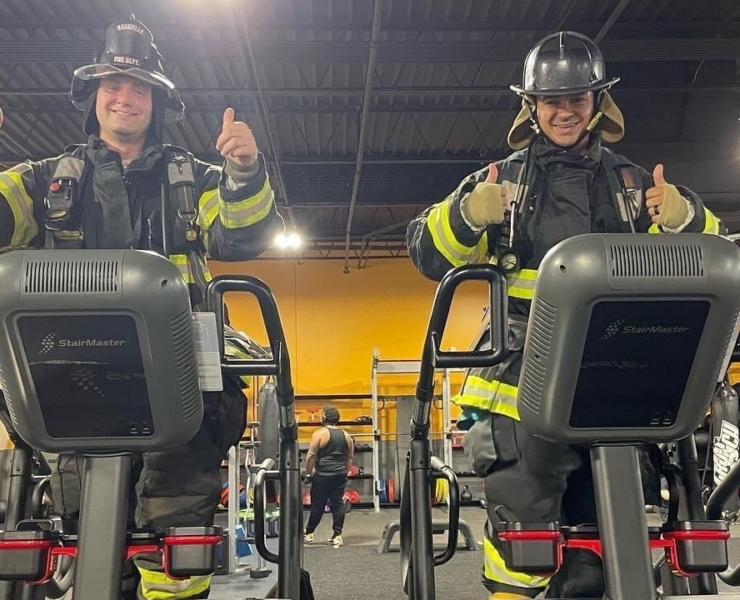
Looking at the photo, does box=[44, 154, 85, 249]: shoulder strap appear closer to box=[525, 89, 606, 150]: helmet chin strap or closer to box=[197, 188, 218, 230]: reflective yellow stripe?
box=[197, 188, 218, 230]: reflective yellow stripe

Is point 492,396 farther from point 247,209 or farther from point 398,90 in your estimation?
point 398,90

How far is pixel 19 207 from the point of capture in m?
1.79

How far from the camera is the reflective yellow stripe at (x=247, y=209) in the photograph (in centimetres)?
173

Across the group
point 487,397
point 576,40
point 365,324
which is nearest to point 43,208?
point 487,397

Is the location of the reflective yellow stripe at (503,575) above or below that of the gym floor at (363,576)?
above

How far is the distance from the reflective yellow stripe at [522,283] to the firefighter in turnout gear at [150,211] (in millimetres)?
666

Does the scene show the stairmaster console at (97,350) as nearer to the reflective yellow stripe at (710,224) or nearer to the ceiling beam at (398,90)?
the reflective yellow stripe at (710,224)

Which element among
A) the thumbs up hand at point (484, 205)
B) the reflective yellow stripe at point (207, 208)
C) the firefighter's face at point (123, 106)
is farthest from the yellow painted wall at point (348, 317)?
the thumbs up hand at point (484, 205)

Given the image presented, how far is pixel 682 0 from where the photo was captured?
6.51 metres

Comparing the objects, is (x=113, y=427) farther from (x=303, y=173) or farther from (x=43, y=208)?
(x=303, y=173)

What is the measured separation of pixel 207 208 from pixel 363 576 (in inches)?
154

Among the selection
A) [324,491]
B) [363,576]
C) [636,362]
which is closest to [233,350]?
[636,362]

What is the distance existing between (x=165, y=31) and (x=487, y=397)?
6034 millimetres

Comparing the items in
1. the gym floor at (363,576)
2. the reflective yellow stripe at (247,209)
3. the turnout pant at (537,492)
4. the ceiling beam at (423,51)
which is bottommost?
the gym floor at (363,576)
